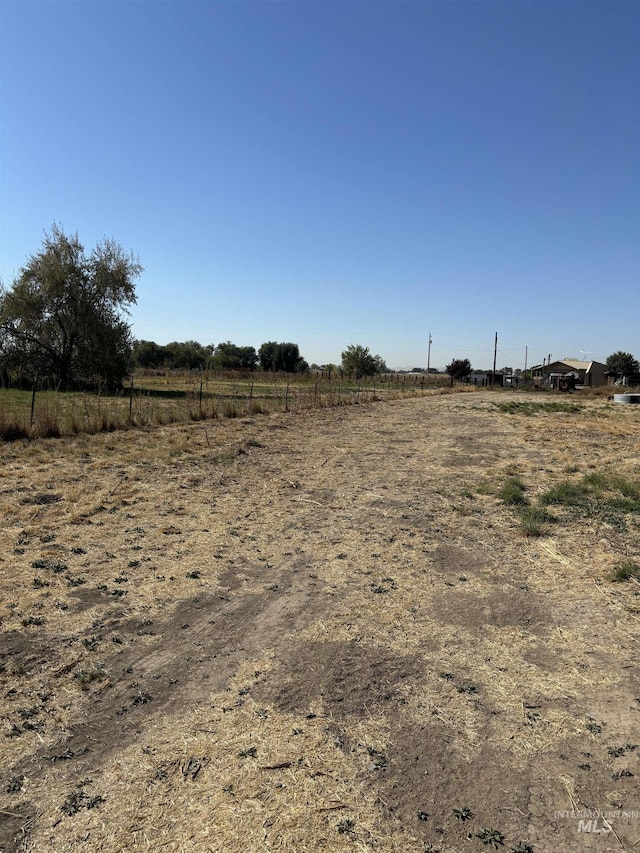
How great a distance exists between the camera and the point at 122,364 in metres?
30.0

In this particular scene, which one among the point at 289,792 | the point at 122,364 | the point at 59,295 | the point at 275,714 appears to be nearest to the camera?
the point at 289,792

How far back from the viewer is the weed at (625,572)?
175 inches

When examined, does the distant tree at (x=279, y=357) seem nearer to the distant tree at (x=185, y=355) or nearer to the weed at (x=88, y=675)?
the distant tree at (x=185, y=355)

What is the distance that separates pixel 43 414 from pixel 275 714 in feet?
34.7

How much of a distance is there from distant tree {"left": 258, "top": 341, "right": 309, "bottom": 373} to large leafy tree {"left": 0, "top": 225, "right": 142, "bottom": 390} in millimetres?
57521

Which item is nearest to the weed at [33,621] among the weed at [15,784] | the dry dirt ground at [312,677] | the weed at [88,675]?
the dry dirt ground at [312,677]

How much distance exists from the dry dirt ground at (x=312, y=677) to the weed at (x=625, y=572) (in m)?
0.13

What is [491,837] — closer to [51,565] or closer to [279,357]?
[51,565]

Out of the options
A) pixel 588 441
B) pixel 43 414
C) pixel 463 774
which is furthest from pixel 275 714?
pixel 588 441

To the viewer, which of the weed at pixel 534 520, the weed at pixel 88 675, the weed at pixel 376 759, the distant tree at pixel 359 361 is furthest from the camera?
the distant tree at pixel 359 361

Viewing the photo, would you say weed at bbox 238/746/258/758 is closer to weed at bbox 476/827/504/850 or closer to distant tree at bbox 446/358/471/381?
weed at bbox 476/827/504/850

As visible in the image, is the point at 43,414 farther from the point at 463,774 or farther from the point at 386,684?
the point at 463,774

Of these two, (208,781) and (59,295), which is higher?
(59,295)

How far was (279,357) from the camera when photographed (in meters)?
88.6
